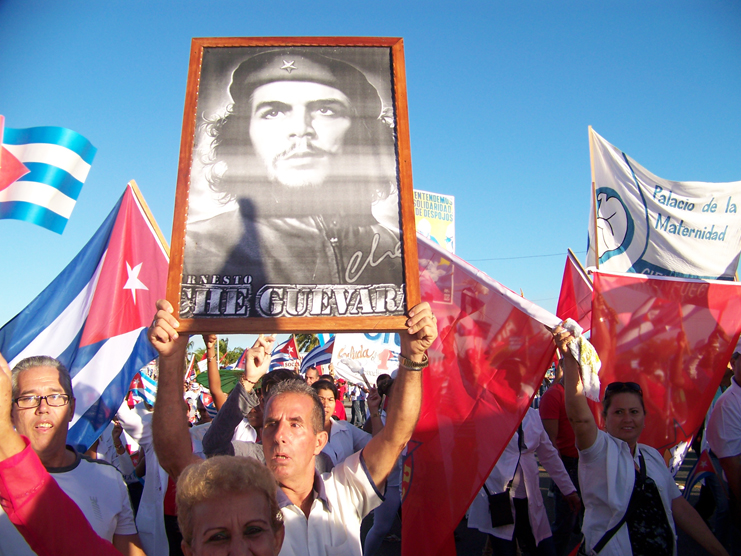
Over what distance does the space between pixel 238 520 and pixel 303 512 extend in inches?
27.9

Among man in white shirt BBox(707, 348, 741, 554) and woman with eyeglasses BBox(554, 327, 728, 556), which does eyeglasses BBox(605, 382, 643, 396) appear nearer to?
woman with eyeglasses BBox(554, 327, 728, 556)

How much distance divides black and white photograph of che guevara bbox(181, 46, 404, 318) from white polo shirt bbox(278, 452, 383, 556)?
794 mm

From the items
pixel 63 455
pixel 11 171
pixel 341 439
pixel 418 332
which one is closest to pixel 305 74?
pixel 418 332

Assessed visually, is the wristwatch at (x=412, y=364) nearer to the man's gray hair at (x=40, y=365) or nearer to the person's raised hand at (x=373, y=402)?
the man's gray hair at (x=40, y=365)

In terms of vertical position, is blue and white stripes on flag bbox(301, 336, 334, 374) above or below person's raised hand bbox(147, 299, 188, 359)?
above

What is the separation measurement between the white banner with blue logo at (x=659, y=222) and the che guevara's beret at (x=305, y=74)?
4.30 m

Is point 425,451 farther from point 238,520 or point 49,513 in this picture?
point 49,513

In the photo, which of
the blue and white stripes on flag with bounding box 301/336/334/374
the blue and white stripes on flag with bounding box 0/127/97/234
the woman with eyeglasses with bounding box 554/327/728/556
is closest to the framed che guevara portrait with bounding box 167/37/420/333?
the woman with eyeglasses with bounding box 554/327/728/556

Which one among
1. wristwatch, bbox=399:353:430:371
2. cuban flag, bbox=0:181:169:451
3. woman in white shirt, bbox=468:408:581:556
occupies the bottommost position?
woman in white shirt, bbox=468:408:581:556

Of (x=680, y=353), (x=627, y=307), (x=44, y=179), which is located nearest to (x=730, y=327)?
(x=680, y=353)

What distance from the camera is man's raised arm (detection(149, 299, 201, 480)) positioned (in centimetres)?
217

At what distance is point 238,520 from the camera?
5.39 ft

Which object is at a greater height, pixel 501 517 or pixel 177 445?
pixel 177 445

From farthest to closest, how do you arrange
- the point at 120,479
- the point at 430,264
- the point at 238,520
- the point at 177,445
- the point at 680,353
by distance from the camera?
the point at 680,353
the point at 430,264
the point at 120,479
the point at 177,445
the point at 238,520
